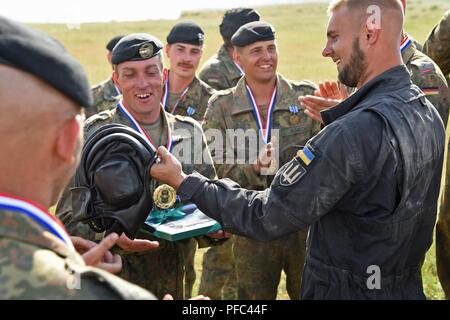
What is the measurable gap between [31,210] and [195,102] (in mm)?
5842

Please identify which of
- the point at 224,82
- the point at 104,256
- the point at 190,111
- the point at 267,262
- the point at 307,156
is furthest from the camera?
the point at 224,82

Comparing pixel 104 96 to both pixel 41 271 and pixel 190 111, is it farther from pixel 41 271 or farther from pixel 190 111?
pixel 41 271

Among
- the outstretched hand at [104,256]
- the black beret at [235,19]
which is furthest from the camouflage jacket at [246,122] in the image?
the black beret at [235,19]

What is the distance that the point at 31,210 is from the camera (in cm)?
191

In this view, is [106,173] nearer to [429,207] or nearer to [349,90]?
[429,207]

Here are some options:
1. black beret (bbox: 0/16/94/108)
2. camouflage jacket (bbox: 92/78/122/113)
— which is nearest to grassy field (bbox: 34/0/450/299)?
camouflage jacket (bbox: 92/78/122/113)

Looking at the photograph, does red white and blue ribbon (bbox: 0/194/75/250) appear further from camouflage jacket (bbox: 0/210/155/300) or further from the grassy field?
the grassy field

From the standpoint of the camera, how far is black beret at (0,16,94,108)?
1.95 m

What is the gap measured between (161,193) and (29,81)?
97.3 inches

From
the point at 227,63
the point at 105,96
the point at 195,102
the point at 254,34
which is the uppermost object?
the point at 227,63

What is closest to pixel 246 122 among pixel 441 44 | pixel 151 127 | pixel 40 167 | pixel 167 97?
pixel 151 127

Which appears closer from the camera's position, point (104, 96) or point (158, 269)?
point (158, 269)
